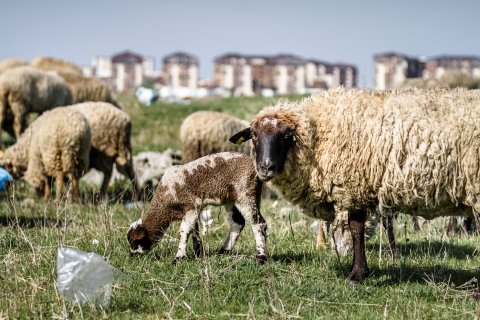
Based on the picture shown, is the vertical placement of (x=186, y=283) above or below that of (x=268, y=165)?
below

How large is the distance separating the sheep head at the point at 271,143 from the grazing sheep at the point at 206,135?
7.90 metres

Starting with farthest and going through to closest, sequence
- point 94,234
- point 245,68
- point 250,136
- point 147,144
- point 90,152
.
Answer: point 245,68
point 147,144
point 90,152
point 94,234
point 250,136

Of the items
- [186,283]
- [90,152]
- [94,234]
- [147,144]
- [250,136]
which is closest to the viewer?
[186,283]

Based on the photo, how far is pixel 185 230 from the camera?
6.01 metres

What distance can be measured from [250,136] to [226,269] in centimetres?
125

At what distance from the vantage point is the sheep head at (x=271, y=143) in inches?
219

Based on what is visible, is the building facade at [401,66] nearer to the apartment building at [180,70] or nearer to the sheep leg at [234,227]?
the apartment building at [180,70]

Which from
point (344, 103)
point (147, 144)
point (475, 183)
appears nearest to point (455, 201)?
point (475, 183)

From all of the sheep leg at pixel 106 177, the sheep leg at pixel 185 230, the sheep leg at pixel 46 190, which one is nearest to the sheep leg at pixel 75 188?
the sheep leg at pixel 46 190

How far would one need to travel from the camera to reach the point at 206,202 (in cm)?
607

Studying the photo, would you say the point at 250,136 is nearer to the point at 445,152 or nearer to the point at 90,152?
the point at 445,152

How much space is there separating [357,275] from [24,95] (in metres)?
12.7

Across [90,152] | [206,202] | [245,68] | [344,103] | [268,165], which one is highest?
[344,103]

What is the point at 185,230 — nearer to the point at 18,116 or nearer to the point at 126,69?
the point at 18,116
